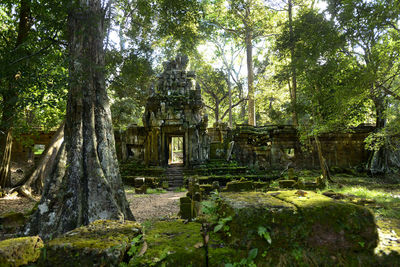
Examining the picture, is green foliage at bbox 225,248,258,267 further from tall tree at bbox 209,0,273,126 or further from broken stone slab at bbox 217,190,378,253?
tall tree at bbox 209,0,273,126

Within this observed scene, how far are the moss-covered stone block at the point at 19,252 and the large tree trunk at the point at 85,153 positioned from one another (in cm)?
236

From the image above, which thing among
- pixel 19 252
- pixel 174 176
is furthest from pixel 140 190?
pixel 19 252

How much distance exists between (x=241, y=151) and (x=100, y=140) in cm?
1106

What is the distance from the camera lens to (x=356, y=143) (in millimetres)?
14844

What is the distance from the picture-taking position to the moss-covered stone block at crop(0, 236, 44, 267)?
1.73 m

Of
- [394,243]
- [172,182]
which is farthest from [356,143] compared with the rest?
[394,243]

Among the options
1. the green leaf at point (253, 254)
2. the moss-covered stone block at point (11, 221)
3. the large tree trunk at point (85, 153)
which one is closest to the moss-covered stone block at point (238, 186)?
the large tree trunk at point (85, 153)

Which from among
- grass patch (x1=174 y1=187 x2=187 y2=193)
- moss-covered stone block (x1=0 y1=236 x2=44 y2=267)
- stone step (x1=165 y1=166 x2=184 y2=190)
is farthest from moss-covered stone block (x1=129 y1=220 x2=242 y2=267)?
stone step (x1=165 y1=166 x2=184 y2=190)

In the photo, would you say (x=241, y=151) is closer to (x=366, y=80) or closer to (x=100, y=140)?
(x=366, y=80)

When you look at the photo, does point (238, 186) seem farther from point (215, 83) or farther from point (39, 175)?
point (215, 83)

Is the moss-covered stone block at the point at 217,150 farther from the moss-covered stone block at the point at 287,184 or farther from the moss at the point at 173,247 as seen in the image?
the moss at the point at 173,247

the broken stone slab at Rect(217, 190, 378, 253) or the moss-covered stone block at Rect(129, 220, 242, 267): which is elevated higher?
the broken stone slab at Rect(217, 190, 378, 253)

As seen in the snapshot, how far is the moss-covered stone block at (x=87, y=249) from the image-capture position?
1579mm

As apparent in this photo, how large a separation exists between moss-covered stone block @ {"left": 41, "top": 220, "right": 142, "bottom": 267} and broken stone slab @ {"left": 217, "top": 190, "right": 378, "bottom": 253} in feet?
3.03
